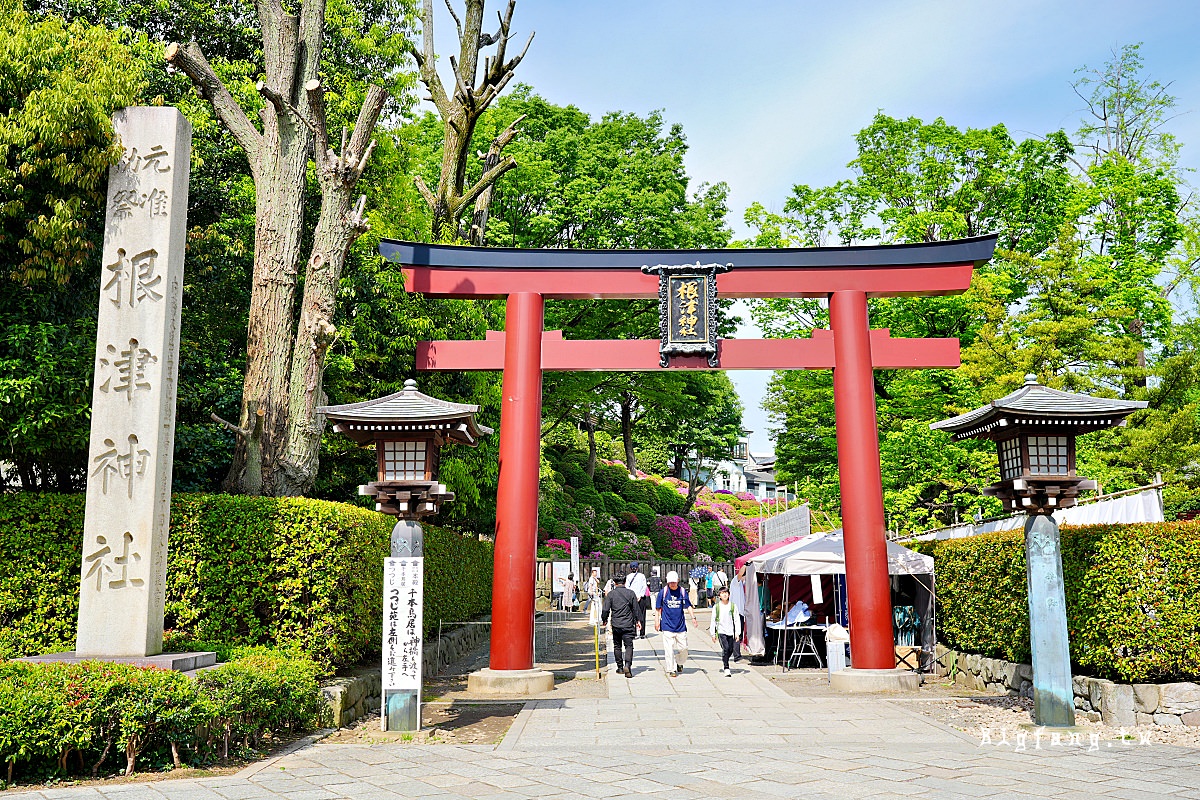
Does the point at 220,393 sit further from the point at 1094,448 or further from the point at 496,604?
the point at 1094,448

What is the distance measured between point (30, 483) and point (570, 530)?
22049mm

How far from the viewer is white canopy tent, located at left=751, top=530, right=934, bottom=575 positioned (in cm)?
1370

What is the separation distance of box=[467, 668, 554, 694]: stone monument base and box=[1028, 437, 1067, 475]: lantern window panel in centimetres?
663

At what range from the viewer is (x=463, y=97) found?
46.6 ft

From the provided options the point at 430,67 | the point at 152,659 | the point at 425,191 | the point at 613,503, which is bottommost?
the point at 152,659

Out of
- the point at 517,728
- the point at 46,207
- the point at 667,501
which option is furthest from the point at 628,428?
the point at 46,207

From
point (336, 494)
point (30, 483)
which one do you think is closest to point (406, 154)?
point (336, 494)

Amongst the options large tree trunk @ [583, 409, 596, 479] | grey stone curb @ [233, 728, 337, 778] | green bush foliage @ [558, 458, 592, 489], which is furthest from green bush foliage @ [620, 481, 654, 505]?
grey stone curb @ [233, 728, 337, 778]

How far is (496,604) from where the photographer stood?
11.7 metres

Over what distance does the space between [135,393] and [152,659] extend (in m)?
2.54

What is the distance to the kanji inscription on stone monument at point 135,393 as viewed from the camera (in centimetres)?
798

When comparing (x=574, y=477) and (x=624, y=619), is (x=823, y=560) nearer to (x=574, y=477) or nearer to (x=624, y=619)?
(x=624, y=619)

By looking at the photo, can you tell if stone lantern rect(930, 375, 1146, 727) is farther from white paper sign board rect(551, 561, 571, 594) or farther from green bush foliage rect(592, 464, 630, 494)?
green bush foliage rect(592, 464, 630, 494)

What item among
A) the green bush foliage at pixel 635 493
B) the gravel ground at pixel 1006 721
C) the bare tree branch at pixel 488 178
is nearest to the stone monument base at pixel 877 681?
the gravel ground at pixel 1006 721
